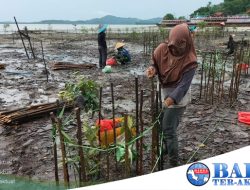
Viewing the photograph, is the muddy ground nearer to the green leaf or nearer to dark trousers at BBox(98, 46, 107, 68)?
the green leaf

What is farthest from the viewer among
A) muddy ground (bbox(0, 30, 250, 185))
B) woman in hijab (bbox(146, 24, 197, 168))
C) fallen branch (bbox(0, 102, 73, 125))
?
fallen branch (bbox(0, 102, 73, 125))

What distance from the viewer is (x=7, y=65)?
13.5 meters

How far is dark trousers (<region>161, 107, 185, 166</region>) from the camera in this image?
12.5ft

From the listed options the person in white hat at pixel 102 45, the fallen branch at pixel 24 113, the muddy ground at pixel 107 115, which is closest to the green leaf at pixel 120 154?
the muddy ground at pixel 107 115

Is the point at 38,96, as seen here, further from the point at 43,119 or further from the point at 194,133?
the point at 194,133

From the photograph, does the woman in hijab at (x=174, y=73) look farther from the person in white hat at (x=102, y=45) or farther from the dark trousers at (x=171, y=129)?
the person in white hat at (x=102, y=45)

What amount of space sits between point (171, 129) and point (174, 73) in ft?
2.01

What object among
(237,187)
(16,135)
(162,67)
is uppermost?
(162,67)

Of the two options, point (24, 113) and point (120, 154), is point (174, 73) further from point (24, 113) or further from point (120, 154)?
point (24, 113)

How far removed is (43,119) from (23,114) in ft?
1.24

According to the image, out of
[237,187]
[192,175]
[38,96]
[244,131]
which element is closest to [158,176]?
[192,175]

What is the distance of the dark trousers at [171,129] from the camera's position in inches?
150

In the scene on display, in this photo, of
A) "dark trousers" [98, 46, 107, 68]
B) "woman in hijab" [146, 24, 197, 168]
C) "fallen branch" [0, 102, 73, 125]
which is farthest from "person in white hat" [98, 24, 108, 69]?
"woman in hijab" [146, 24, 197, 168]

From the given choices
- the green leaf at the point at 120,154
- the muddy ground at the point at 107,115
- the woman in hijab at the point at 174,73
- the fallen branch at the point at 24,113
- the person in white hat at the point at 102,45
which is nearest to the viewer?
the woman in hijab at the point at 174,73
